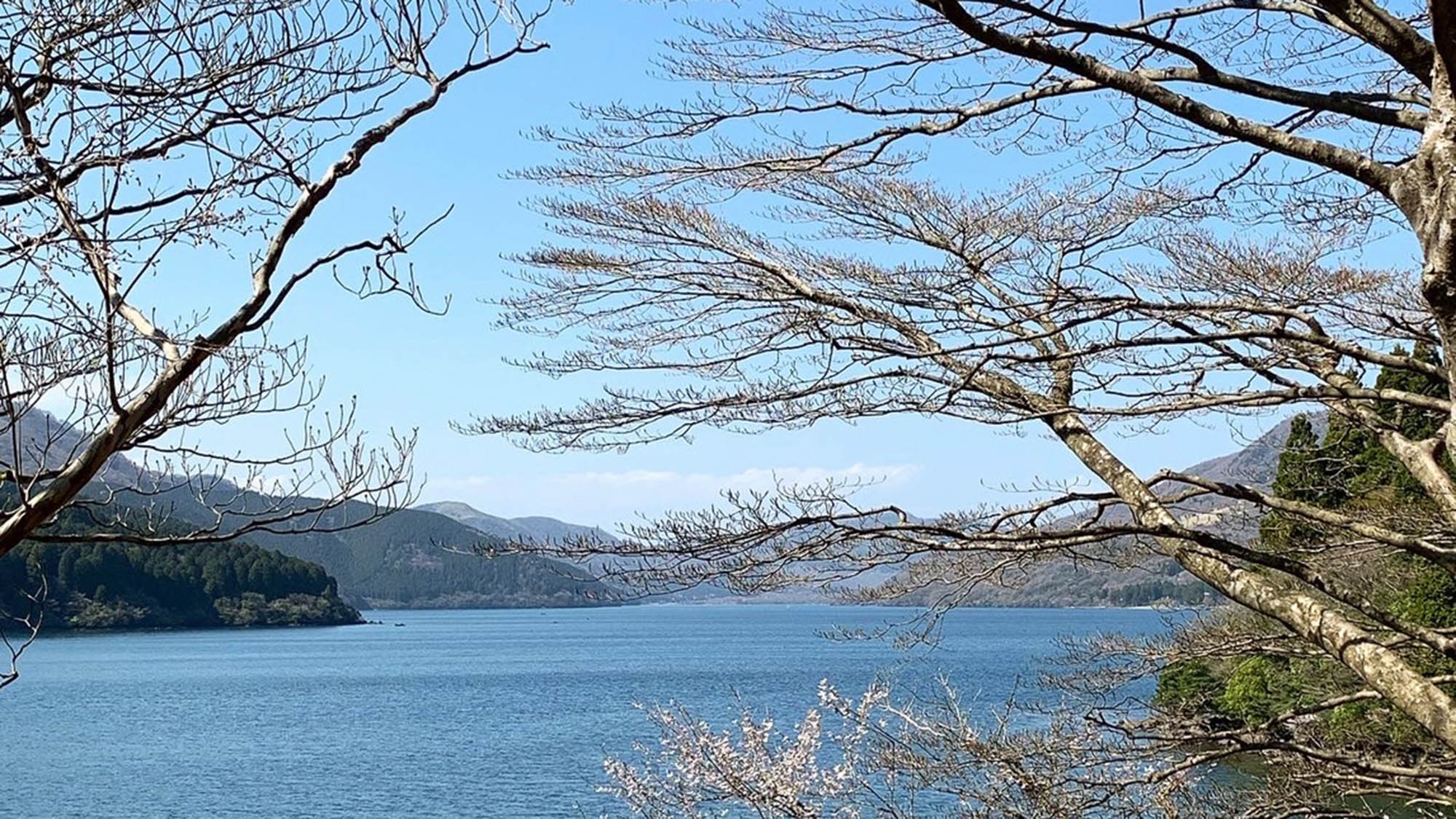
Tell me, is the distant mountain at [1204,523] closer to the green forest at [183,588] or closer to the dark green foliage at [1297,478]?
the dark green foliage at [1297,478]

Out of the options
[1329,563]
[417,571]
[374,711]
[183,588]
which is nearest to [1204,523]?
[1329,563]

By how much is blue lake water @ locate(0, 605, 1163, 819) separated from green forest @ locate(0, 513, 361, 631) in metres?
1.47

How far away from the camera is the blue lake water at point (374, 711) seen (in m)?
22.0

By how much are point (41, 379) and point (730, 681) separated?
3952 cm

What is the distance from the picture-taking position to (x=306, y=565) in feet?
275

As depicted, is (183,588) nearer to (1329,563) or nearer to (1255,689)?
(1255,689)

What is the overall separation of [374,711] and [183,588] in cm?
4424

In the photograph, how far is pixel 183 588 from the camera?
7712 centimetres

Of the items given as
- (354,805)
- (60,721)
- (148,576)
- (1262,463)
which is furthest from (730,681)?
(148,576)

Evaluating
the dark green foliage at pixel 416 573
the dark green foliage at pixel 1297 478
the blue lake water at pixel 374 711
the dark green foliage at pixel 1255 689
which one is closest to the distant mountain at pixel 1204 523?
the dark green foliage at pixel 1297 478

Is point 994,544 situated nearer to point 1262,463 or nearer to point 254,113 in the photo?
point 254,113

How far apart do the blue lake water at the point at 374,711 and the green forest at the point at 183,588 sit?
1.47 metres

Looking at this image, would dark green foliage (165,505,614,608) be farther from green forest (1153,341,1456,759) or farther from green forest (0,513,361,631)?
green forest (1153,341,1456,759)

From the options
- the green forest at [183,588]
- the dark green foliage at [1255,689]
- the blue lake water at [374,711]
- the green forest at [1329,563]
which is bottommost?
the blue lake water at [374,711]
